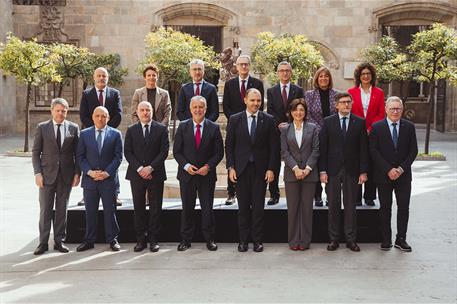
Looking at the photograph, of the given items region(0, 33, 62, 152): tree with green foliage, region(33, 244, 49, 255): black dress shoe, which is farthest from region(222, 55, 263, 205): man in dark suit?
region(0, 33, 62, 152): tree with green foliage

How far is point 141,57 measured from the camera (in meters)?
24.0

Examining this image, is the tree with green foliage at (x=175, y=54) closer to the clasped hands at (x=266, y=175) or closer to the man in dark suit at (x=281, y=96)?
the man in dark suit at (x=281, y=96)

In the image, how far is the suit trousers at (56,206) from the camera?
7.18 meters

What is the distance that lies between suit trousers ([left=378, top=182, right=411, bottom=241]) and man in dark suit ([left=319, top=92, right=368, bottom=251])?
306 millimetres

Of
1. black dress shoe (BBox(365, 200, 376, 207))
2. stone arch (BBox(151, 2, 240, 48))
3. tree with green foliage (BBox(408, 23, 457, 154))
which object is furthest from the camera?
stone arch (BBox(151, 2, 240, 48))

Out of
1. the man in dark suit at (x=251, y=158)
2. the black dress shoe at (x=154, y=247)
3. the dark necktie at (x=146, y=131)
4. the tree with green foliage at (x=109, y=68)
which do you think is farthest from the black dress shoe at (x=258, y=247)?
the tree with green foliage at (x=109, y=68)

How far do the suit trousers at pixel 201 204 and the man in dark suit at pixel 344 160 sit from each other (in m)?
1.35

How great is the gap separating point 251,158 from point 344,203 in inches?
48.3

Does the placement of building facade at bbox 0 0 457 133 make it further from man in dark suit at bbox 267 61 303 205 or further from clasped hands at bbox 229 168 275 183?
clasped hands at bbox 229 168 275 183

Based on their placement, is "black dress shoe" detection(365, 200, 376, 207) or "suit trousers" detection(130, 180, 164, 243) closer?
"suit trousers" detection(130, 180, 164, 243)

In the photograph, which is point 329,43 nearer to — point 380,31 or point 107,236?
point 380,31

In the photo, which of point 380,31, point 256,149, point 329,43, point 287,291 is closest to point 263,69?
point 329,43

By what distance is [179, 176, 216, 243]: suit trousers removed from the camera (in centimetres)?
727

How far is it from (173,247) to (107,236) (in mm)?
786
